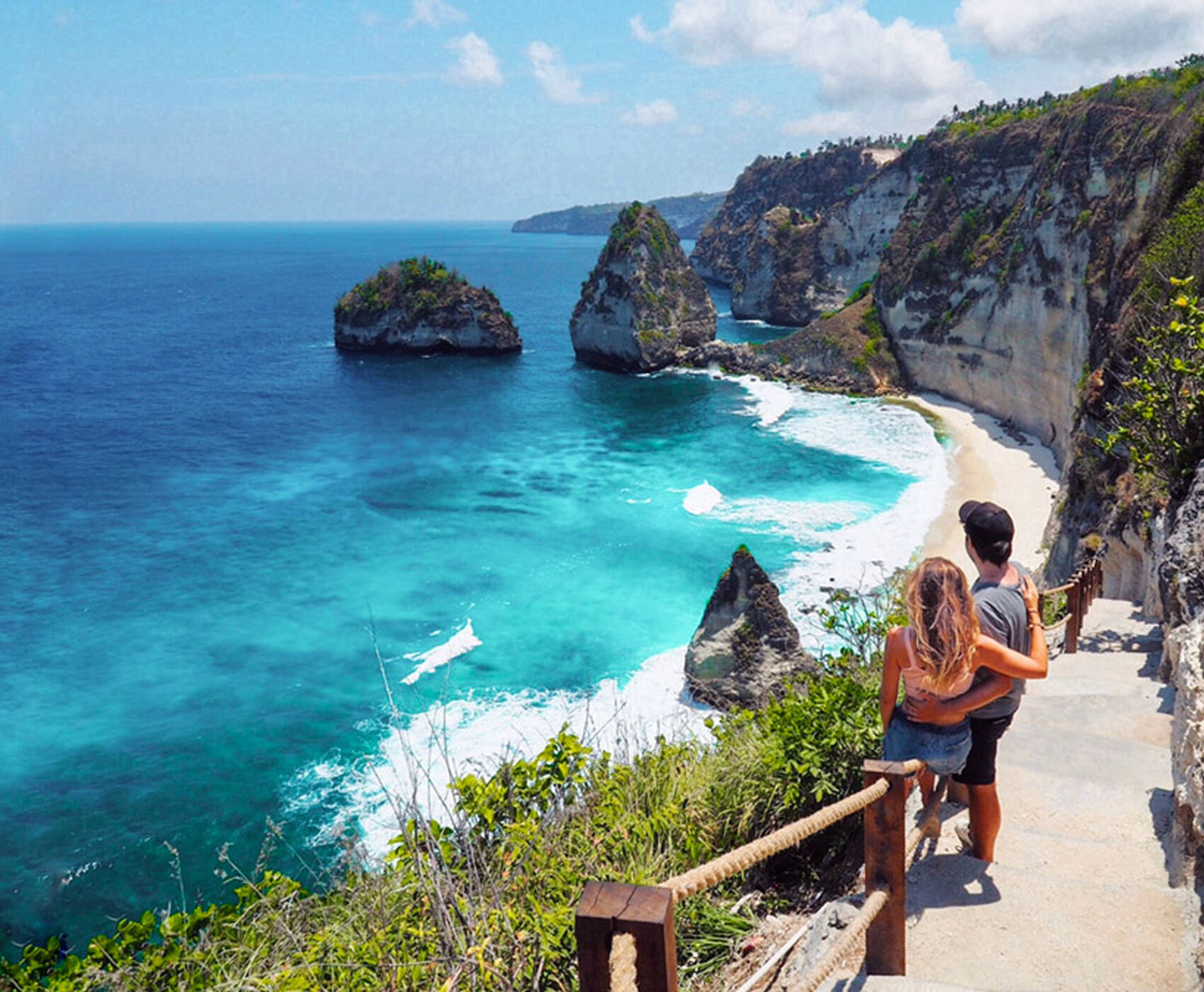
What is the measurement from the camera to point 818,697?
7.39 m

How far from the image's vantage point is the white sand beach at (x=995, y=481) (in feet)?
106

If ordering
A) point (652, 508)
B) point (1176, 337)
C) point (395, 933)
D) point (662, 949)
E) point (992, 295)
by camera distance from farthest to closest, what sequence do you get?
point (992, 295) < point (652, 508) < point (1176, 337) < point (395, 933) < point (662, 949)

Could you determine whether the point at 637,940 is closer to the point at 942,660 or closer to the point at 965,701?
the point at 942,660

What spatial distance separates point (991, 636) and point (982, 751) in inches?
29.8

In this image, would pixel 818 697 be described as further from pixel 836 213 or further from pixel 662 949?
pixel 836 213

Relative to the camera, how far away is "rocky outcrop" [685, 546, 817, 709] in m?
21.2

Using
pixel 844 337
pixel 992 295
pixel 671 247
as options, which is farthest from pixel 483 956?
pixel 671 247

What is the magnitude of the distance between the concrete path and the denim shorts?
2.62 ft

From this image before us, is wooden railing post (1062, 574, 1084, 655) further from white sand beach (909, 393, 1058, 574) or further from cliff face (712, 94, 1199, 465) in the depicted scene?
cliff face (712, 94, 1199, 465)

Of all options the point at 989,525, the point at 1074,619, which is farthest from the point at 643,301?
the point at 989,525

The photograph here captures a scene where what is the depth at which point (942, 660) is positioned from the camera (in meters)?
5.07

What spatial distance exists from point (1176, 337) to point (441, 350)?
69.7 m

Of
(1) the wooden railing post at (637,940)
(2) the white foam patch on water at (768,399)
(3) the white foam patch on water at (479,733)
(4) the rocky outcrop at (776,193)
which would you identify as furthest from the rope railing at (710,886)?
(4) the rocky outcrop at (776,193)

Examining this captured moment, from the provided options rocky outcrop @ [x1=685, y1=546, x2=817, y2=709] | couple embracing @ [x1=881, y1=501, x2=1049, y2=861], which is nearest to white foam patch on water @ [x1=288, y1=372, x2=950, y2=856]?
rocky outcrop @ [x1=685, y1=546, x2=817, y2=709]
